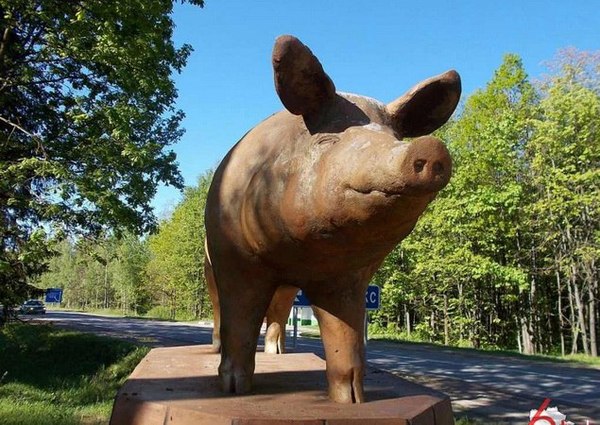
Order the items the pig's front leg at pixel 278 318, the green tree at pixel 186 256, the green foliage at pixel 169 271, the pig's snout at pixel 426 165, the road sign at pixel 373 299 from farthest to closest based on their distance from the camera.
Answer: the green foliage at pixel 169 271
the green tree at pixel 186 256
the road sign at pixel 373 299
the pig's front leg at pixel 278 318
the pig's snout at pixel 426 165

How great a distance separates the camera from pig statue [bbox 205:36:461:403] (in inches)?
85.3

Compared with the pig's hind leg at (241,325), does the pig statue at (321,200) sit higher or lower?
higher

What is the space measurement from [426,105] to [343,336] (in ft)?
4.29

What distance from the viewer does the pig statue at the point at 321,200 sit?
85.3 inches

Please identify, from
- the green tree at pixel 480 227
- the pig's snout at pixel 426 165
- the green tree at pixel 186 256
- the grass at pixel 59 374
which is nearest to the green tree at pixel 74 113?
the grass at pixel 59 374

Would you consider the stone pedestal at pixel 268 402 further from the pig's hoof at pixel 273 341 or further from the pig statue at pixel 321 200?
the pig's hoof at pixel 273 341

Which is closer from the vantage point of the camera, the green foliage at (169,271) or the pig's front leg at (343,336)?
the pig's front leg at (343,336)

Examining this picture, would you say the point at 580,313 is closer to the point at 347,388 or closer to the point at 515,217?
the point at 515,217

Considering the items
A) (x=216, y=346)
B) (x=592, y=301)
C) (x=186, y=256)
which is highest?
(x=186, y=256)

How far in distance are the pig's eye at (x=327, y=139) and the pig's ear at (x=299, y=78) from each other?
0.68ft

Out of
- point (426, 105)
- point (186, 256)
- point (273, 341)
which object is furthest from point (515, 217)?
point (186, 256)

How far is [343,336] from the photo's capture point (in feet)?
9.85

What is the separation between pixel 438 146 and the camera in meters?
1.91

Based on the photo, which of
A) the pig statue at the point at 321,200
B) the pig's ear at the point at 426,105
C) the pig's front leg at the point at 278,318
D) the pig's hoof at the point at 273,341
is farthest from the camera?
the pig's hoof at the point at 273,341
